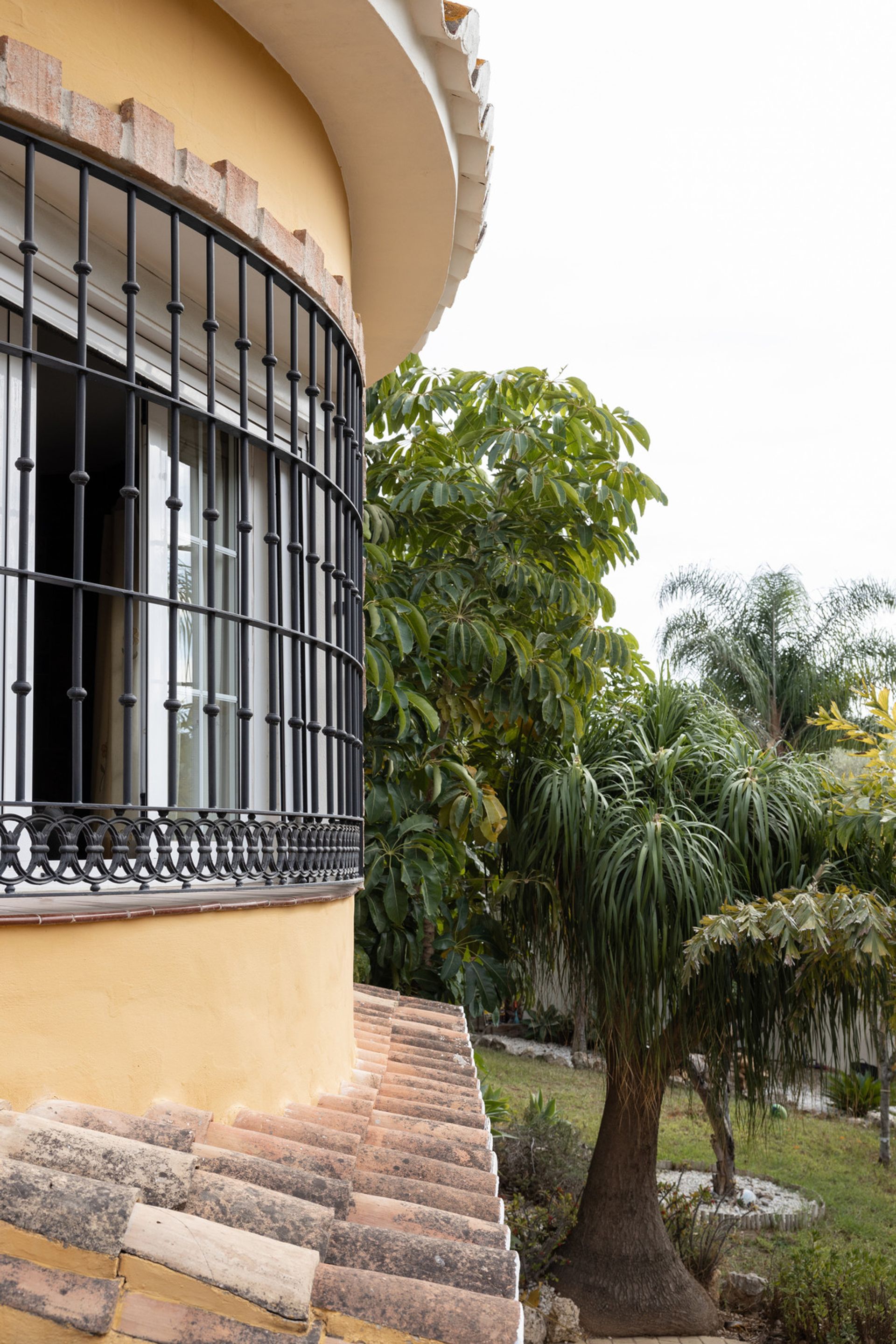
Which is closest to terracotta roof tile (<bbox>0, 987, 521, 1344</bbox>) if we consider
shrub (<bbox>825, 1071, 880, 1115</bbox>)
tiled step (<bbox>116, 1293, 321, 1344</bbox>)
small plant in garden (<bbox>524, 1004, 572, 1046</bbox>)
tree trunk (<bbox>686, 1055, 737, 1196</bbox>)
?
tiled step (<bbox>116, 1293, 321, 1344</bbox>)

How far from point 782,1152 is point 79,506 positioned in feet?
52.8

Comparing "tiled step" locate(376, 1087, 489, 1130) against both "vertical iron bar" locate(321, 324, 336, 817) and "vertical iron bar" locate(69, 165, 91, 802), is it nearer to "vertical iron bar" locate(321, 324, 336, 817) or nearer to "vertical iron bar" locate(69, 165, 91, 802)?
"vertical iron bar" locate(321, 324, 336, 817)

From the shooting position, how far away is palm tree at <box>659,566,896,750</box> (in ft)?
71.3

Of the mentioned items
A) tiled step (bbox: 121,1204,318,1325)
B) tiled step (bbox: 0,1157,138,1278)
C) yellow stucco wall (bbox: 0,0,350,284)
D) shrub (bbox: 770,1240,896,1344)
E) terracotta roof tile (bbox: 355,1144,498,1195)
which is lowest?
shrub (bbox: 770,1240,896,1344)

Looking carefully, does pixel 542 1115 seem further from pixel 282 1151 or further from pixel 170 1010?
pixel 170 1010

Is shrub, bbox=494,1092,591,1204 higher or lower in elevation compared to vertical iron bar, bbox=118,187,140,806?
lower

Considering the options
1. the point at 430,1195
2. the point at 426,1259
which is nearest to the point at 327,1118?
the point at 430,1195

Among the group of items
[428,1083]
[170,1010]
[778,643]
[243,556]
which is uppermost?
[778,643]

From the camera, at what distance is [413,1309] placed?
5.93ft

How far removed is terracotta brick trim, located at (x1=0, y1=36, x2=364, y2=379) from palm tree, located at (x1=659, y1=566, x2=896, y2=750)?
19.2 metres

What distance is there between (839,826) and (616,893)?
1.54 m

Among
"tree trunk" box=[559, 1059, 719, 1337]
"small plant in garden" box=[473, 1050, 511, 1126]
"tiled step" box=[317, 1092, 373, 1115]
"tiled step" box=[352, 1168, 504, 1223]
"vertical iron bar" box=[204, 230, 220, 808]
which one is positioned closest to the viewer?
"tiled step" box=[352, 1168, 504, 1223]

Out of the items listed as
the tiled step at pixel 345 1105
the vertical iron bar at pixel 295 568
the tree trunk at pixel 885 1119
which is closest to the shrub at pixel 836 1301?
the tree trunk at pixel 885 1119

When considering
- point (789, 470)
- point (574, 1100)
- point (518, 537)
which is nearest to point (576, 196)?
point (789, 470)
